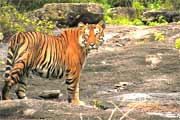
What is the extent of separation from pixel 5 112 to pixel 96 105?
194 cm

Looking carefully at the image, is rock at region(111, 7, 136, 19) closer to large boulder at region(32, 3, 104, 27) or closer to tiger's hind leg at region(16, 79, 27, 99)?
large boulder at region(32, 3, 104, 27)

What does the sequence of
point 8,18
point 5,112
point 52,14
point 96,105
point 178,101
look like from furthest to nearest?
point 52,14 < point 8,18 < point 178,101 < point 96,105 < point 5,112

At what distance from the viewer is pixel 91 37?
10461 mm

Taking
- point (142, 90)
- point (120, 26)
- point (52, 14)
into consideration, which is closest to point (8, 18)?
point (52, 14)

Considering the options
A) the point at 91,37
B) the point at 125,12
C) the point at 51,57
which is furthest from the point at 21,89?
the point at 125,12

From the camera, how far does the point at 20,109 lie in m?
8.43

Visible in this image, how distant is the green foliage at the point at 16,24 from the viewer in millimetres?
20147

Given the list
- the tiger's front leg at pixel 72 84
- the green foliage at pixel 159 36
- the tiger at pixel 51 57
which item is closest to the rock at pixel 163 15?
the green foliage at pixel 159 36

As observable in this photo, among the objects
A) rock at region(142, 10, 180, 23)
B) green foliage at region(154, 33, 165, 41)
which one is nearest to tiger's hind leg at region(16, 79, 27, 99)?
green foliage at region(154, 33, 165, 41)

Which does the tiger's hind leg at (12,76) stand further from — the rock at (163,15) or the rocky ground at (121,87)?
the rock at (163,15)

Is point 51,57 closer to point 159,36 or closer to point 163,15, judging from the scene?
point 159,36

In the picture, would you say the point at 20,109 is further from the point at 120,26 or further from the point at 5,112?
the point at 120,26

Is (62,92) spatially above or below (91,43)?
below

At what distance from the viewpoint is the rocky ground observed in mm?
8453
